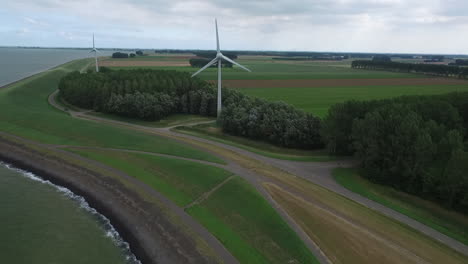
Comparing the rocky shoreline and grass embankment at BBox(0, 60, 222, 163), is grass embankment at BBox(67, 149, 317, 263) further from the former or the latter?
grass embankment at BBox(0, 60, 222, 163)

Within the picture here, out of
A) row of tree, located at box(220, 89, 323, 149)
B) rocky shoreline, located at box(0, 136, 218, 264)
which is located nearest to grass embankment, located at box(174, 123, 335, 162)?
row of tree, located at box(220, 89, 323, 149)

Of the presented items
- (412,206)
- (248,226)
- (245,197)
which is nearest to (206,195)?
(245,197)

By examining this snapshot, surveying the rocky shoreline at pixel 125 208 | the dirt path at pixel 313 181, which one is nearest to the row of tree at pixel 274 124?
the dirt path at pixel 313 181

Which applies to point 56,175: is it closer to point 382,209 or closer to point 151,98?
point 151,98

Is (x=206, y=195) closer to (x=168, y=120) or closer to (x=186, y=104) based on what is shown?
(x=168, y=120)

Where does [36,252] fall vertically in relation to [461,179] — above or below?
below

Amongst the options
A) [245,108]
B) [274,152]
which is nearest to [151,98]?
[245,108]
